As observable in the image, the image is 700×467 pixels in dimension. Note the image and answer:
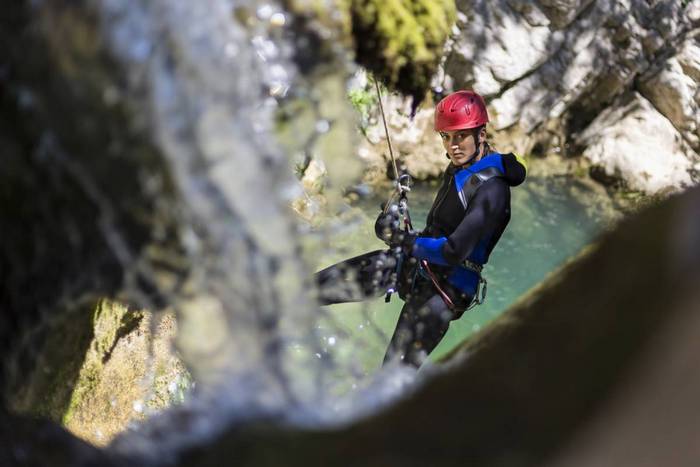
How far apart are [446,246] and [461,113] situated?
0.86m

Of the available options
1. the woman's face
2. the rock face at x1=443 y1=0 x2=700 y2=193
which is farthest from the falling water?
the rock face at x1=443 y1=0 x2=700 y2=193

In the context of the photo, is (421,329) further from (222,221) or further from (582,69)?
(582,69)

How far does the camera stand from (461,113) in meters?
3.56

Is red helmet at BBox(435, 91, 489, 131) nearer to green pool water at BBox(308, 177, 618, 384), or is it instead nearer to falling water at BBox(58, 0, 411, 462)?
green pool water at BBox(308, 177, 618, 384)

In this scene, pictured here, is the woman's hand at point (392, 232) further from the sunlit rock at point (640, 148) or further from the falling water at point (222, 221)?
the sunlit rock at point (640, 148)

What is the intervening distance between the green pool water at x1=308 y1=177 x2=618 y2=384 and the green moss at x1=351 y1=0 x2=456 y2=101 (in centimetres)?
155

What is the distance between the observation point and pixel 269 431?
150 cm

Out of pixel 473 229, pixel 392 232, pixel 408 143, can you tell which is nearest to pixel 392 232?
pixel 392 232

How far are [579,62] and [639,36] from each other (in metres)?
1.04

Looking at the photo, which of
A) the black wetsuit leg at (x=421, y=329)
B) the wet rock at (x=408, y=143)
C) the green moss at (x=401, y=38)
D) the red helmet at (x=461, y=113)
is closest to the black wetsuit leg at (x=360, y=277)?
the black wetsuit leg at (x=421, y=329)

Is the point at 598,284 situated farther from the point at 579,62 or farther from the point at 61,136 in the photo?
the point at 579,62

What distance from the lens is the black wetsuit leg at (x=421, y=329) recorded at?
A: 3531mm

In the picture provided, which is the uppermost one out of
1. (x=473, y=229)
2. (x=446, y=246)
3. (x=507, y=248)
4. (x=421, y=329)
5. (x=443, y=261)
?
(x=473, y=229)

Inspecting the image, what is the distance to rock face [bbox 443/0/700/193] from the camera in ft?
25.4
